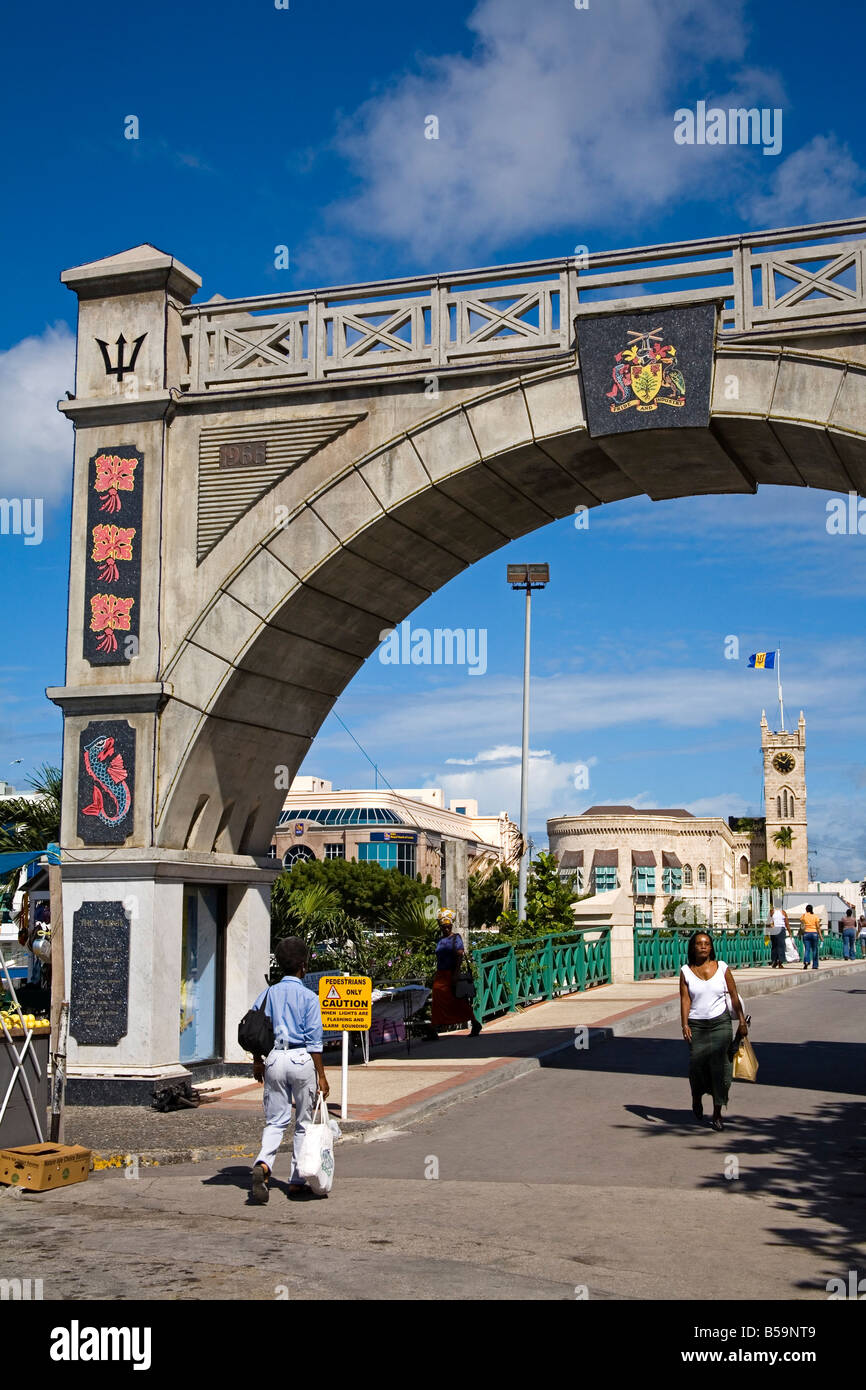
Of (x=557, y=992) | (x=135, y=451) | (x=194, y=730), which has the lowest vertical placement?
(x=557, y=992)

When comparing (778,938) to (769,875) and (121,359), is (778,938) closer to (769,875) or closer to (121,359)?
(121,359)

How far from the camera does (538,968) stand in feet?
74.2

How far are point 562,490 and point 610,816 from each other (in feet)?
321

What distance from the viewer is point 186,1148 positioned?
34.8 feet

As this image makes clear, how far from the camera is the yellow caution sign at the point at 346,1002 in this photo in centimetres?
1183

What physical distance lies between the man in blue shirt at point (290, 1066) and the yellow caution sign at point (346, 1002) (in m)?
2.77

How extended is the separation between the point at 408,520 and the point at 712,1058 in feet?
20.4

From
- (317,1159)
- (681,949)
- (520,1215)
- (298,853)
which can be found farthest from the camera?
(298,853)

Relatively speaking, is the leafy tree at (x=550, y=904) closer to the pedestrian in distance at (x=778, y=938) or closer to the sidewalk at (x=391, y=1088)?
the sidewalk at (x=391, y=1088)

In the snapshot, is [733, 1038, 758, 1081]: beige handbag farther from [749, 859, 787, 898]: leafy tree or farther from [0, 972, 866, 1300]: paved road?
[749, 859, 787, 898]: leafy tree

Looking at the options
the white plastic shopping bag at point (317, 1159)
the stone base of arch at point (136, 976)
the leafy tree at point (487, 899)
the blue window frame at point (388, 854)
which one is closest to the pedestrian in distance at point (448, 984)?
the stone base of arch at point (136, 976)

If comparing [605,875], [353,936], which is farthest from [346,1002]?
[605,875]
